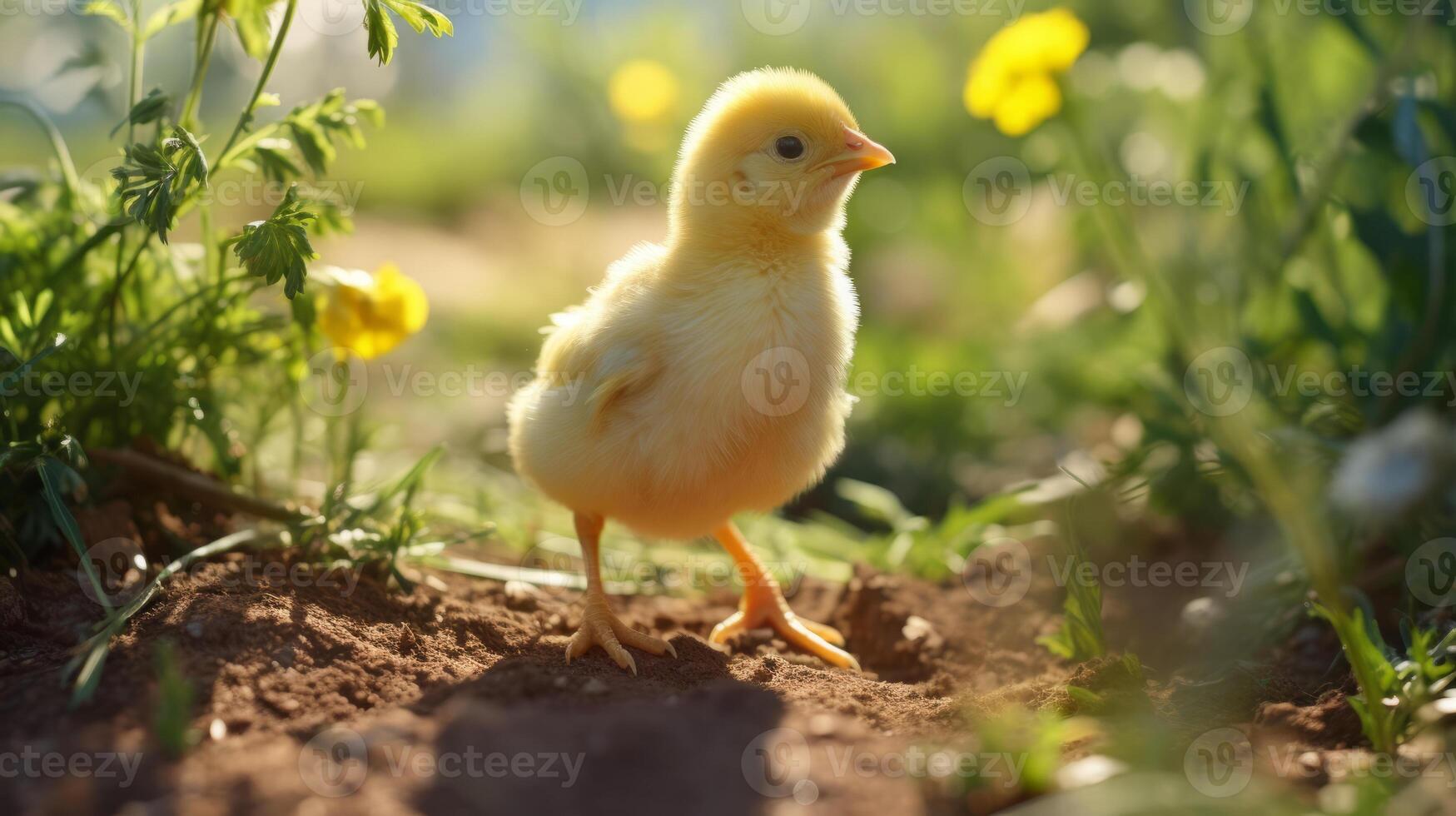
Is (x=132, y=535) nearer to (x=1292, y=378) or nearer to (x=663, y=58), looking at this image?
(x=1292, y=378)

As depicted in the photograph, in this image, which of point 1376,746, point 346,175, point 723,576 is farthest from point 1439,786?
point 346,175

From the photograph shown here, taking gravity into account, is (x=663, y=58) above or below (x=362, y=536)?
above

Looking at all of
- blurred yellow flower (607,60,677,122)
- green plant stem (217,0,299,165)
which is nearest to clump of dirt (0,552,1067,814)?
green plant stem (217,0,299,165)

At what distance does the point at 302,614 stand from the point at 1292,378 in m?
3.27

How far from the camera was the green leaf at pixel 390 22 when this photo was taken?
2.48 m

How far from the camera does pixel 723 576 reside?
3977 mm

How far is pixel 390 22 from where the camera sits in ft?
8.54

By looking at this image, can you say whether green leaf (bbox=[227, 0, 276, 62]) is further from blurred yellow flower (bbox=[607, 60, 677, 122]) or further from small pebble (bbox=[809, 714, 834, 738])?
blurred yellow flower (bbox=[607, 60, 677, 122])

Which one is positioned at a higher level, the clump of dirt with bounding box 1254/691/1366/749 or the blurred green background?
the blurred green background

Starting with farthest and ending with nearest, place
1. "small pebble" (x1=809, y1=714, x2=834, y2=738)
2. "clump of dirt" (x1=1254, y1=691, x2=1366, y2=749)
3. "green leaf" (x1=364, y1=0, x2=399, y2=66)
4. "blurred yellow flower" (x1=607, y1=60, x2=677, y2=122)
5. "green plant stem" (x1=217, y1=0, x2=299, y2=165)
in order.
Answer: "blurred yellow flower" (x1=607, y1=60, x2=677, y2=122)
"green plant stem" (x1=217, y1=0, x2=299, y2=165)
"green leaf" (x1=364, y1=0, x2=399, y2=66)
"clump of dirt" (x1=1254, y1=691, x2=1366, y2=749)
"small pebble" (x1=809, y1=714, x2=834, y2=738)

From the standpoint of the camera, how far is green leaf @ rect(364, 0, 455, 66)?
8.14 feet

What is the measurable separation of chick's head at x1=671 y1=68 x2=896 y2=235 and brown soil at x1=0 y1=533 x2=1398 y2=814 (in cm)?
124

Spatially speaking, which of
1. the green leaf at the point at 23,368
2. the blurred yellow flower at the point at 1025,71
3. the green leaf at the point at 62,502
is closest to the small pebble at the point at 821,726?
the green leaf at the point at 62,502

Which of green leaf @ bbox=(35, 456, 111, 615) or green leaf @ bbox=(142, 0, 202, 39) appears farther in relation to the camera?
green leaf @ bbox=(142, 0, 202, 39)
